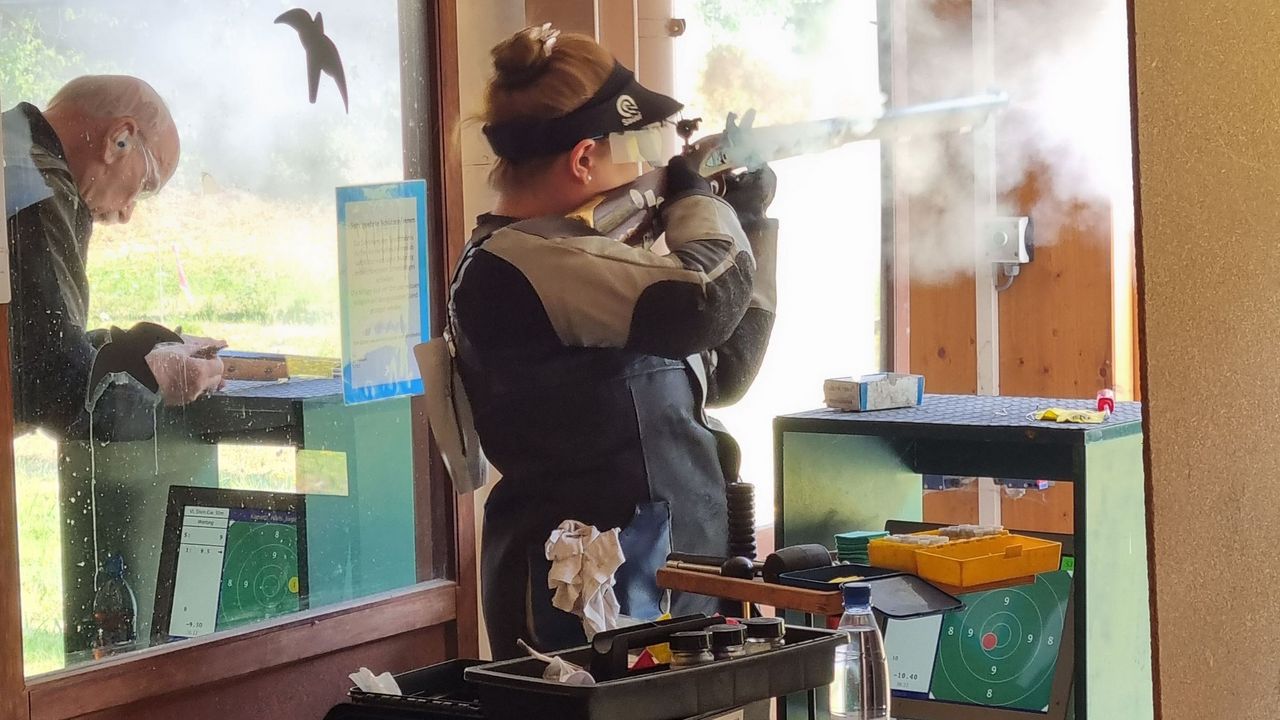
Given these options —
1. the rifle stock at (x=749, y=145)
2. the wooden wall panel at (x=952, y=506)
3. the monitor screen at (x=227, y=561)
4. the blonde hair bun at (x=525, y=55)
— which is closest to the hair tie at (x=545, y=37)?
the blonde hair bun at (x=525, y=55)

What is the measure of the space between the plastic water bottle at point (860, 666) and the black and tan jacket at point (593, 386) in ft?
2.14

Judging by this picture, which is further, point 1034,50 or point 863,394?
point 1034,50

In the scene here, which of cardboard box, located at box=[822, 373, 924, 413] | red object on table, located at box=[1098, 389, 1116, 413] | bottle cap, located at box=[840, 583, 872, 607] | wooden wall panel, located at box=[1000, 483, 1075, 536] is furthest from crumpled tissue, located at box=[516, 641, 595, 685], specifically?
wooden wall panel, located at box=[1000, 483, 1075, 536]

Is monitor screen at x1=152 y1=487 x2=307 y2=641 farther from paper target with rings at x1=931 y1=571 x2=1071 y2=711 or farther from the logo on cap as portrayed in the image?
paper target with rings at x1=931 y1=571 x2=1071 y2=711

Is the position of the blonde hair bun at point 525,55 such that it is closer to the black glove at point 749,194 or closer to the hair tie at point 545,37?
the hair tie at point 545,37

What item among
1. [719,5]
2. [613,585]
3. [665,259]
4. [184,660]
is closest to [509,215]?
[665,259]

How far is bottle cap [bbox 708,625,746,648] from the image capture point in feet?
3.83

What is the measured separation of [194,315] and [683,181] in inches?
32.5

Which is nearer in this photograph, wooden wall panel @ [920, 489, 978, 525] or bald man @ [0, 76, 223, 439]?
bald man @ [0, 76, 223, 439]

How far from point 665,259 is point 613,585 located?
52cm

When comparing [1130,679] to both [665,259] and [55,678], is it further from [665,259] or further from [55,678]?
[55,678]

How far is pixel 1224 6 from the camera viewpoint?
73 cm

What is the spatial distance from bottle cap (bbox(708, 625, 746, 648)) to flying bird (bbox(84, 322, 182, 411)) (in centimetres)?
118

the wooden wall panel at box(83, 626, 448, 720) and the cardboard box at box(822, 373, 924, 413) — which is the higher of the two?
the cardboard box at box(822, 373, 924, 413)
